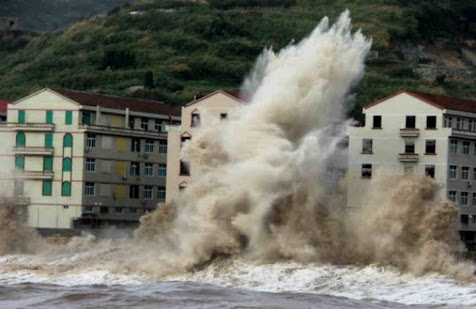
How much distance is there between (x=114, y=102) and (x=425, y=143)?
2039 centimetres

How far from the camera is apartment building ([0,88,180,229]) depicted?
103625mm

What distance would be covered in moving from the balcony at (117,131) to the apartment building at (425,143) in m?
15.1

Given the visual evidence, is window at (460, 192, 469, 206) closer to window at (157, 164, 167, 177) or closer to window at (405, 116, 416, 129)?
window at (405, 116, 416, 129)

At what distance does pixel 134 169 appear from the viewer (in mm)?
107312

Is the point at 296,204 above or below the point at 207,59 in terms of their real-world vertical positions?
below

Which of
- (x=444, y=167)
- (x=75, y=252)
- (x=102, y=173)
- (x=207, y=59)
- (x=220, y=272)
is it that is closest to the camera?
(x=220, y=272)

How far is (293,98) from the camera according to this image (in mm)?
77312

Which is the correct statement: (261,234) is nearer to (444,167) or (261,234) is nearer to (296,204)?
(296,204)

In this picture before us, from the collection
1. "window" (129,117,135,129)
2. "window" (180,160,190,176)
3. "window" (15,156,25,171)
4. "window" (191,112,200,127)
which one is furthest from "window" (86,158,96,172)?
"window" (191,112,200,127)

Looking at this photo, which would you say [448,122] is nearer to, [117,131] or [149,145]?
[117,131]

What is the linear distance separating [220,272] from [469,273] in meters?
10.9

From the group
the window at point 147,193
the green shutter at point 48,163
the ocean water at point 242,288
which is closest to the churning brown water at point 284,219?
the ocean water at point 242,288

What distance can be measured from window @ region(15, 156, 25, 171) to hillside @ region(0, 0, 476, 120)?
79.0 feet

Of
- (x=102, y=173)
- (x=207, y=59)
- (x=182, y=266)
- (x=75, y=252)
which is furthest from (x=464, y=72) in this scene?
(x=182, y=266)
